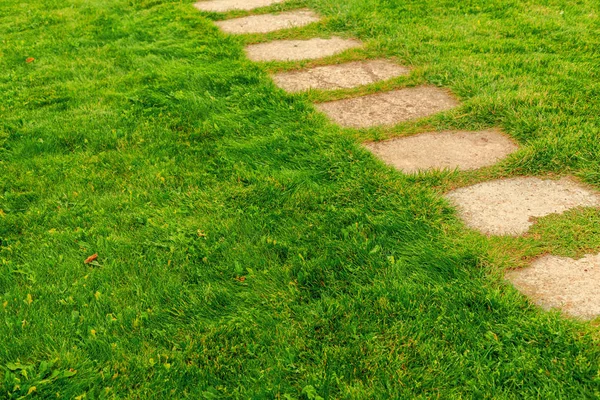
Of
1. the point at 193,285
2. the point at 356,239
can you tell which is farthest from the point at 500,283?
the point at 193,285

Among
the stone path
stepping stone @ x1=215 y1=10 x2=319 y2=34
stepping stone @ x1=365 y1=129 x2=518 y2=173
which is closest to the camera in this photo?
the stone path

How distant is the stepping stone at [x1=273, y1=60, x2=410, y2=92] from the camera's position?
4418 mm

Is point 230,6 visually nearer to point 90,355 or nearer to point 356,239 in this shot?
point 356,239

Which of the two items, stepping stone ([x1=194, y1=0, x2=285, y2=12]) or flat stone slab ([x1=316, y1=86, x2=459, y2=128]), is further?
stepping stone ([x1=194, y1=0, x2=285, y2=12])

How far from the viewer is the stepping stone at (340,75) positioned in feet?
14.5

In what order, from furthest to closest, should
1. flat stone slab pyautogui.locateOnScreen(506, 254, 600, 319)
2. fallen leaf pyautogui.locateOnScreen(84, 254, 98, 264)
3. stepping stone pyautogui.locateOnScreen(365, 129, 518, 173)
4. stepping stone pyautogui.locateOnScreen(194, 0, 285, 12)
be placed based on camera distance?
stepping stone pyautogui.locateOnScreen(194, 0, 285, 12) < stepping stone pyautogui.locateOnScreen(365, 129, 518, 173) < fallen leaf pyautogui.locateOnScreen(84, 254, 98, 264) < flat stone slab pyautogui.locateOnScreen(506, 254, 600, 319)

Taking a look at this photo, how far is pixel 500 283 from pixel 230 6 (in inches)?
199

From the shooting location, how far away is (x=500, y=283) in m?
2.47

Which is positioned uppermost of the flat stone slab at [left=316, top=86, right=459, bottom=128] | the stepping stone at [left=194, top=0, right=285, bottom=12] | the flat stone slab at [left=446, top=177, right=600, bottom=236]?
the stepping stone at [left=194, top=0, right=285, bottom=12]

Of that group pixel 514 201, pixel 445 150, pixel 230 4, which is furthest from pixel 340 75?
pixel 230 4

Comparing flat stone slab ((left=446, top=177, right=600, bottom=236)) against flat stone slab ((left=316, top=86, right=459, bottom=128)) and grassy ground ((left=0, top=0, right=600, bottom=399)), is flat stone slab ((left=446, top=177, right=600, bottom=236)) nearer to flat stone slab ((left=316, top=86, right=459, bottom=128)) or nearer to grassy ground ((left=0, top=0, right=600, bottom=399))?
grassy ground ((left=0, top=0, right=600, bottom=399))

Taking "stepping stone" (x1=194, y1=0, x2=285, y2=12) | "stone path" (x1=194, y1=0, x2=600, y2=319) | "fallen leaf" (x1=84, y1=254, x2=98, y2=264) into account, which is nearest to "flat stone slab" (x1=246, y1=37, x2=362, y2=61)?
"stone path" (x1=194, y1=0, x2=600, y2=319)

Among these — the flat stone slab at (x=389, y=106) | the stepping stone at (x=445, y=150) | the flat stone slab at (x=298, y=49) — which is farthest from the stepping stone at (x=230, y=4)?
the stepping stone at (x=445, y=150)

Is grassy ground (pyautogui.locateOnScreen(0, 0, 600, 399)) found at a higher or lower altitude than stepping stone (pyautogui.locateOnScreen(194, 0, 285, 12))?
lower
